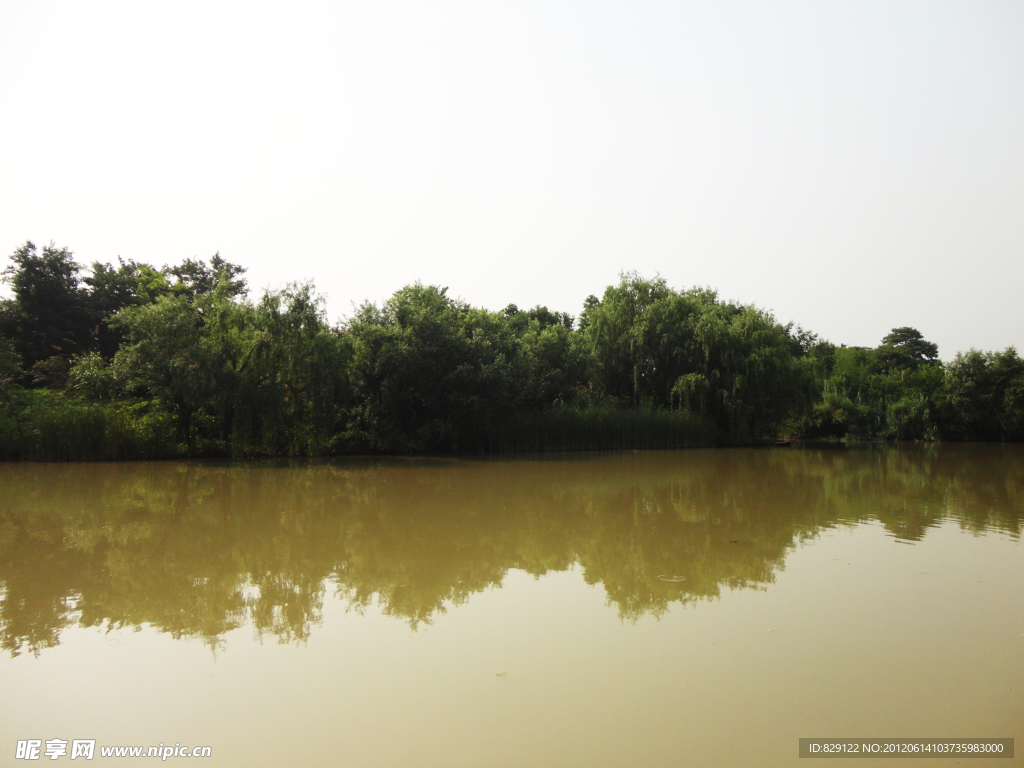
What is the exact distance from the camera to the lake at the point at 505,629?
3465 mm

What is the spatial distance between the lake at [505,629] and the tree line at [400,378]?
8.93 meters

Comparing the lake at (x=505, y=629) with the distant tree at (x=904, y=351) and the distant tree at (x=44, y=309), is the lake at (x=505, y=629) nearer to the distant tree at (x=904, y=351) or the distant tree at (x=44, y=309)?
the distant tree at (x=44, y=309)

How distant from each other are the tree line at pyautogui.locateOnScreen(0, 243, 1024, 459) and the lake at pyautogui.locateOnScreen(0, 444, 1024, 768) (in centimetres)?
893

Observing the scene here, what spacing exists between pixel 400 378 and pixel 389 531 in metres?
13.3

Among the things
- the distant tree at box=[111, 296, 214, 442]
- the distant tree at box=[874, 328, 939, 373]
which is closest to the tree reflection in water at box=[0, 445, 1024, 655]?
the distant tree at box=[111, 296, 214, 442]

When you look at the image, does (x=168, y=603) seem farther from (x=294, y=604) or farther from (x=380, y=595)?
(x=380, y=595)

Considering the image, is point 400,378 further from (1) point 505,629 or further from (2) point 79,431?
(1) point 505,629

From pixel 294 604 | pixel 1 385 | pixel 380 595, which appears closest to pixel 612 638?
pixel 380 595

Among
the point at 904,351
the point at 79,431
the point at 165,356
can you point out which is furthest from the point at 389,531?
the point at 904,351

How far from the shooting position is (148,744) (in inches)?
132

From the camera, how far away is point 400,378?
2188 centimetres

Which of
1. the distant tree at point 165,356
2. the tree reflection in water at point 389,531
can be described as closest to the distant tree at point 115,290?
the distant tree at point 165,356

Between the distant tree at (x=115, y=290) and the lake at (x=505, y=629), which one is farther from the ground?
the distant tree at (x=115, y=290)

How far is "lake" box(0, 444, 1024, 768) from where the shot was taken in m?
3.46
